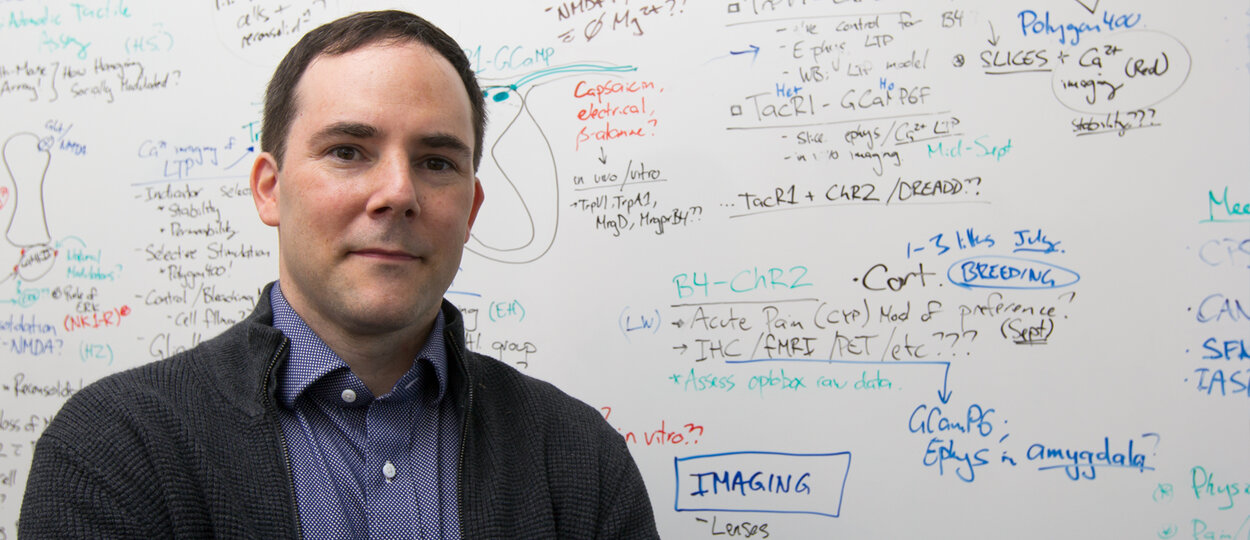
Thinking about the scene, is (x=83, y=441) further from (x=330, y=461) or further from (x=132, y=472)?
(x=330, y=461)

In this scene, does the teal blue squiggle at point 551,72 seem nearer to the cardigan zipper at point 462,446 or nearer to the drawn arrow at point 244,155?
the drawn arrow at point 244,155

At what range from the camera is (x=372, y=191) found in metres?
1.10

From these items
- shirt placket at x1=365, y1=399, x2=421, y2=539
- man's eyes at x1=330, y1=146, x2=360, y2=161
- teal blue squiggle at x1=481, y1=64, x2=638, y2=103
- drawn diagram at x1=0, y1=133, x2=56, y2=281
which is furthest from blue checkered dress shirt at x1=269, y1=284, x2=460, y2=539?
drawn diagram at x1=0, y1=133, x2=56, y2=281

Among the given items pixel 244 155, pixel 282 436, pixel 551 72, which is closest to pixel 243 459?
pixel 282 436

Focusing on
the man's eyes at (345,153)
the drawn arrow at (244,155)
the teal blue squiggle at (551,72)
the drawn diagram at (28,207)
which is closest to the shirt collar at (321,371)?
the man's eyes at (345,153)

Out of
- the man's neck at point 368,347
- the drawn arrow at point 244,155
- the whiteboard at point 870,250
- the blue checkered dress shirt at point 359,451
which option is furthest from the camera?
the drawn arrow at point 244,155

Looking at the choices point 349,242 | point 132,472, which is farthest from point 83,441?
point 349,242

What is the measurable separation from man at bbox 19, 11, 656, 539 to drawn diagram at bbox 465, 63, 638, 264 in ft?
2.21

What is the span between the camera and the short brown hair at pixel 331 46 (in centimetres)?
118

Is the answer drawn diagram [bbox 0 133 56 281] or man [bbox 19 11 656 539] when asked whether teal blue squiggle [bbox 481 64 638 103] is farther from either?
drawn diagram [bbox 0 133 56 281]

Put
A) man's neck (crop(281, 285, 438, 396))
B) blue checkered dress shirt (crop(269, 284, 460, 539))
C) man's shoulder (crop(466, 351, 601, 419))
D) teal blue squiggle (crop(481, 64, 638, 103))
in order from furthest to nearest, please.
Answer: teal blue squiggle (crop(481, 64, 638, 103)), man's shoulder (crop(466, 351, 601, 419)), man's neck (crop(281, 285, 438, 396)), blue checkered dress shirt (crop(269, 284, 460, 539))

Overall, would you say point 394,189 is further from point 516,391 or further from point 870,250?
point 870,250

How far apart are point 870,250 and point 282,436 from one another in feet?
4.14

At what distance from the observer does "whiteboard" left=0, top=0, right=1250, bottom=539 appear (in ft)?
5.50
